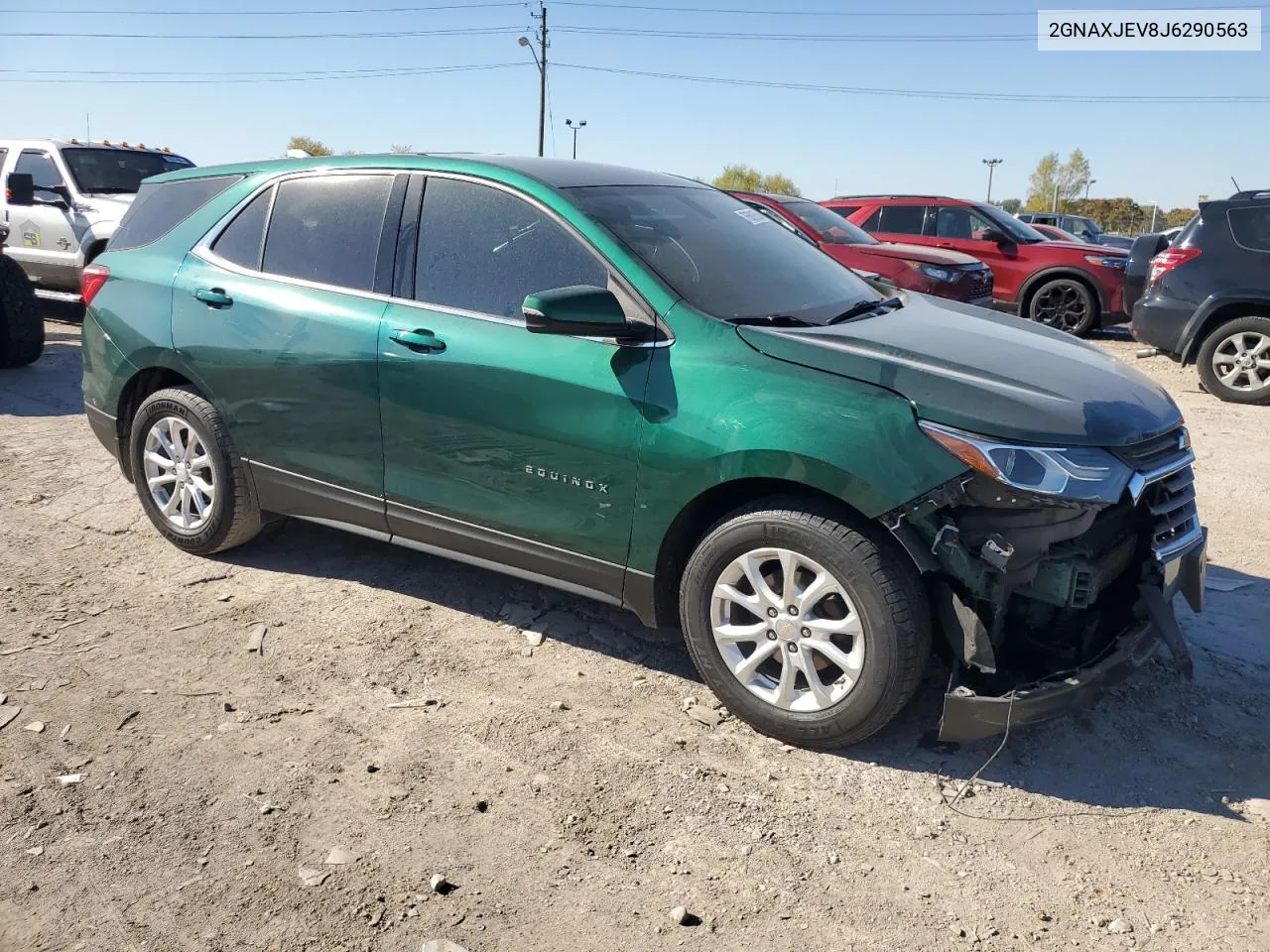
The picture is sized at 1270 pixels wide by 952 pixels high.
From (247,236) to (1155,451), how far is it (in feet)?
12.0

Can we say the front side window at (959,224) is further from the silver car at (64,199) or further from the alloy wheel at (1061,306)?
the silver car at (64,199)

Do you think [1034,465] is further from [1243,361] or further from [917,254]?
[917,254]

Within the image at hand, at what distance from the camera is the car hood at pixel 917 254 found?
10797mm

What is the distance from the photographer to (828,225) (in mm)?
11320

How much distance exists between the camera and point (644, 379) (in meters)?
3.38

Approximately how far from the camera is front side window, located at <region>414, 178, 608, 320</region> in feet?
12.0

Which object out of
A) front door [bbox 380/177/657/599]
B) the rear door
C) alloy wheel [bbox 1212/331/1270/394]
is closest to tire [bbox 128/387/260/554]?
the rear door

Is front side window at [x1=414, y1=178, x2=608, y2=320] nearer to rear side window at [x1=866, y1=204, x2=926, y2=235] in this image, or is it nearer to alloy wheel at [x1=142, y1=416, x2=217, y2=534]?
alloy wheel at [x1=142, y1=416, x2=217, y2=534]

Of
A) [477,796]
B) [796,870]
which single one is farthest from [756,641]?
[477,796]

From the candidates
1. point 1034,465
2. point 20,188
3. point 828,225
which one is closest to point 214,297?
point 1034,465

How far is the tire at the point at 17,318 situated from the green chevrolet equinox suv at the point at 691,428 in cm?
494

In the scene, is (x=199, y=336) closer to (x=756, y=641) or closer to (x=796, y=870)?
(x=756, y=641)

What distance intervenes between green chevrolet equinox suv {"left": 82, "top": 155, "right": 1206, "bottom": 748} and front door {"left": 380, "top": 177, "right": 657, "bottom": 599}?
11 millimetres

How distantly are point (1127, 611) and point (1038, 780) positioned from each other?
63 cm
